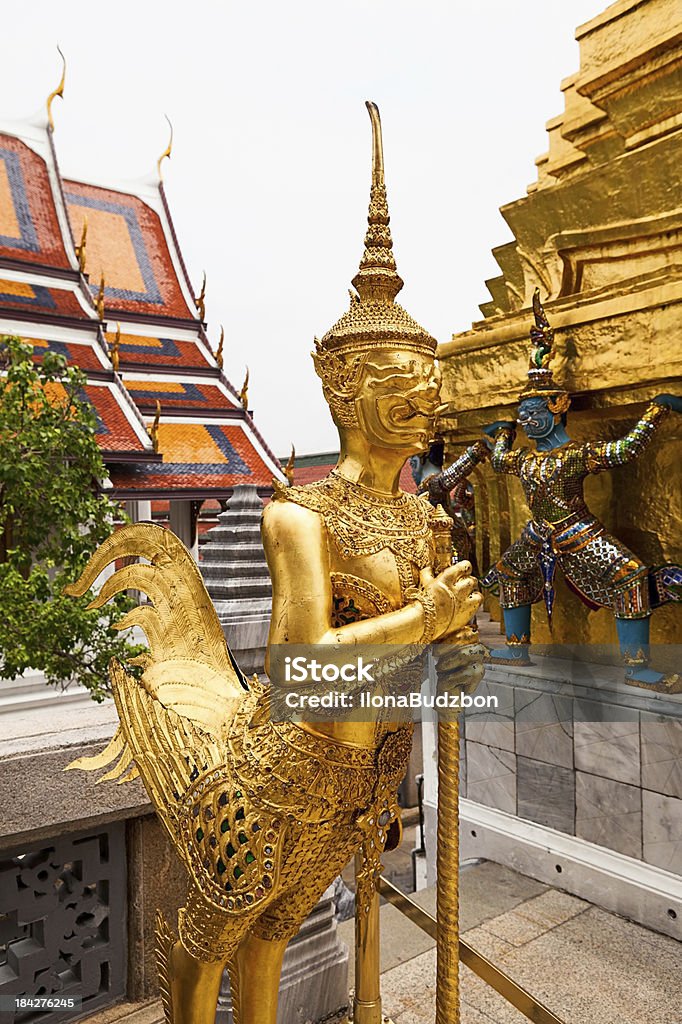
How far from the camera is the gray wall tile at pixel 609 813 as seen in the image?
3.25 m

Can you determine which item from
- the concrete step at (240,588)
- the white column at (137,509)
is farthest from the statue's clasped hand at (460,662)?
the white column at (137,509)

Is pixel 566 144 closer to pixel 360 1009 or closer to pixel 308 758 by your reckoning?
pixel 308 758

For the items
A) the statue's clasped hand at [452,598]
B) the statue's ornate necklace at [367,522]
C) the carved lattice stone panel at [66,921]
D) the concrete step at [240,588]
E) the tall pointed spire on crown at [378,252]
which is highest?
the tall pointed spire on crown at [378,252]

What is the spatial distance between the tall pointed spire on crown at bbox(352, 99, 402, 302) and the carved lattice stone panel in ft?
6.92

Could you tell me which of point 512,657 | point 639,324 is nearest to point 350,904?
point 512,657

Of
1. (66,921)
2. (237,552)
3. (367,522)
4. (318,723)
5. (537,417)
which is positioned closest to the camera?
(318,723)

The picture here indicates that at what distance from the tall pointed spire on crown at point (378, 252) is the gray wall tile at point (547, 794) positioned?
268 centimetres

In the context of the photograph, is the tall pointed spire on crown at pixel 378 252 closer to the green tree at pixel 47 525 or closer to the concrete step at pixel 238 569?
the concrete step at pixel 238 569

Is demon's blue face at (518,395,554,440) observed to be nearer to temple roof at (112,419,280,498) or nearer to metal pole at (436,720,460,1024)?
metal pole at (436,720,460,1024)

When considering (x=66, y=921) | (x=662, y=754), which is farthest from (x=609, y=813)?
(x=66, y=921)

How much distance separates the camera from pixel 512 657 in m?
3.95

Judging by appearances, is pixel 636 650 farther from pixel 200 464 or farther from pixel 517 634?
pixel 200 464

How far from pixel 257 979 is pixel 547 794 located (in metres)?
2.19

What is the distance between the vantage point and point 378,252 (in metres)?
1.86
